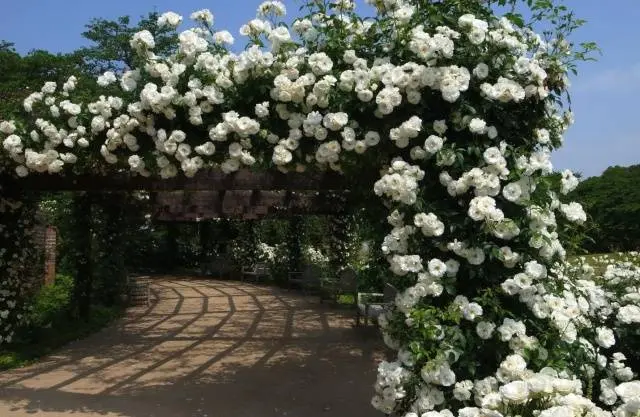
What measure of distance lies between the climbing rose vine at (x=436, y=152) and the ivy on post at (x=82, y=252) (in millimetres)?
5942

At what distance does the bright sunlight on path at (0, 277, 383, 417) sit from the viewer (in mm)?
5383

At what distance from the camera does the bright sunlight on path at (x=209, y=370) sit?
5.38 meters

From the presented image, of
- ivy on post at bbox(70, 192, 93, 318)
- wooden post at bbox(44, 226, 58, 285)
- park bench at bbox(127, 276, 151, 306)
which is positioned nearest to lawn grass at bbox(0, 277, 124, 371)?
ivy on post at bbox(70, 192, 93, 318)

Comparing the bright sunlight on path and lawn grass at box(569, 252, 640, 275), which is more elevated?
lawn grass at box(569, 252, 640, 275)

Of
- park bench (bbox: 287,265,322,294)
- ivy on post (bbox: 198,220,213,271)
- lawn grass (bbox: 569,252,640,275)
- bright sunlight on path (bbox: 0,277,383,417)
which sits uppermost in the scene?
ivy on post (bbox: 198,220,213,271)

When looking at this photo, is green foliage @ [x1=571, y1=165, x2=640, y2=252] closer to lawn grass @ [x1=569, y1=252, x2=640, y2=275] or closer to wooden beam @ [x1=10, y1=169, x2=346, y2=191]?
lawn grass @ [x1=569, y1=252, x2=640, y2=275]

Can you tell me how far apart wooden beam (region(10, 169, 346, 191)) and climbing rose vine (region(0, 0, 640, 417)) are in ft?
3.15

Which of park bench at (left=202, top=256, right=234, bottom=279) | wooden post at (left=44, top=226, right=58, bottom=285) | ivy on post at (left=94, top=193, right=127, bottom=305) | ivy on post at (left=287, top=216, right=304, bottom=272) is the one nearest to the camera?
ivy on post at (left=94, top=193, right=127, bottom=305)

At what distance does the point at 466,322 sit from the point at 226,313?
8.66m

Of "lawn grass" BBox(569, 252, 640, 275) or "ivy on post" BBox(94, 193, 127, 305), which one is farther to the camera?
"ivy on post" BBox(94, 193, 127, 305)

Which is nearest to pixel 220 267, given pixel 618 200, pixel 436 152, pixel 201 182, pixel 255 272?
pixel 255 272

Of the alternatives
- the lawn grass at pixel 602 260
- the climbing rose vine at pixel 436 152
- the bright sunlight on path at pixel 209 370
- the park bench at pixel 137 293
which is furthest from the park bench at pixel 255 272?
the climbing rose vine at pixel 436 152

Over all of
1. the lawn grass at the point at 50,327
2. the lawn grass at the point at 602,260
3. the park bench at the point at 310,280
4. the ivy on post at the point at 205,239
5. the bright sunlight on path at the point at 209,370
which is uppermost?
the ivy on post at the point at 205,239

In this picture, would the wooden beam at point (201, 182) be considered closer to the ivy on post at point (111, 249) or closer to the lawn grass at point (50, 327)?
the lawn grass at point (50, 327)
